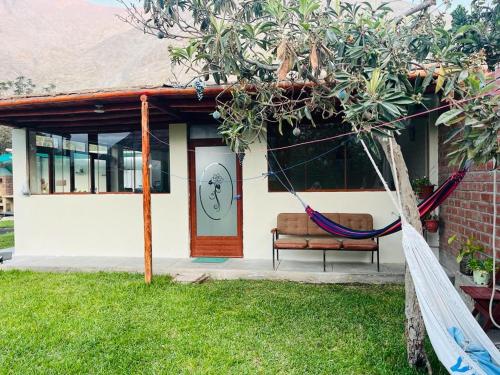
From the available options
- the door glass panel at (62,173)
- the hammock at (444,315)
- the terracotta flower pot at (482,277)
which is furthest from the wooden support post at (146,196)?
the terracotta flower pot at (482,277)

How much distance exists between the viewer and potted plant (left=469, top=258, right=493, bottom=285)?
3.07 metres

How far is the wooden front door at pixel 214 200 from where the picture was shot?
5.80 meters

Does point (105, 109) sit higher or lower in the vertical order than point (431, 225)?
higher

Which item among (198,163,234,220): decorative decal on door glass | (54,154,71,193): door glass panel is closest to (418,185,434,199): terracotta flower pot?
(198,163,234,220): decorative decal on door glass

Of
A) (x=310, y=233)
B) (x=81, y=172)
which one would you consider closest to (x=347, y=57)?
(x=310, y=233)

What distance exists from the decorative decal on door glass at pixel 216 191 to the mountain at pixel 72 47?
30.0 metres

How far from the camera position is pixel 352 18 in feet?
8.69

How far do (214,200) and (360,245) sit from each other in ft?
7.90

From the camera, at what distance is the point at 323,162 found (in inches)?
215

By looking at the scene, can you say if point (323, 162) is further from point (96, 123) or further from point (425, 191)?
point (96, 123)

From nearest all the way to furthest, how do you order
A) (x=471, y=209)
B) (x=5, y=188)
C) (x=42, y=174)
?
(x=471, y=209), (x=42, y=174), (x=5, y=188)

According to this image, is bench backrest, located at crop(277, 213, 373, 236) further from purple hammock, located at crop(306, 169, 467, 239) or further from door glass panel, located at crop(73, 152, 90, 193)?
door glass panel, located at crop(73, 152, 90, 193)

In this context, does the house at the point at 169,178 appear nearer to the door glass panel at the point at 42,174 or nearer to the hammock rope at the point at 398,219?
the door glass panel at the point at 42,174

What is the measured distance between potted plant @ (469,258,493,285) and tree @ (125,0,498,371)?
1.11 metres
